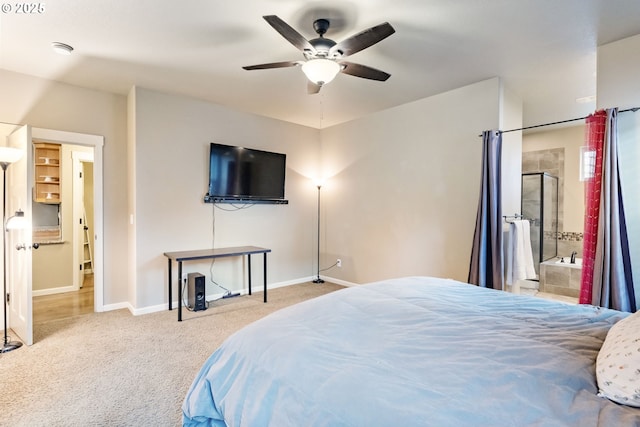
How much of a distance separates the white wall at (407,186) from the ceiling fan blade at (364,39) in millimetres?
1966

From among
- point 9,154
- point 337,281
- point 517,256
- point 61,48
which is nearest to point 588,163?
point 517,256

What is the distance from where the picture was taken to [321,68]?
228 cm

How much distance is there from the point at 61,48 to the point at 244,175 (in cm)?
228

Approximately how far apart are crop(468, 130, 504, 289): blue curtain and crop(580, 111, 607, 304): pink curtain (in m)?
0.67

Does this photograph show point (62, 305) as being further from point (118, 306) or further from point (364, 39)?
point (364, 39)

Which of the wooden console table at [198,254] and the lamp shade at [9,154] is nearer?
the lamp shade at [9,154]

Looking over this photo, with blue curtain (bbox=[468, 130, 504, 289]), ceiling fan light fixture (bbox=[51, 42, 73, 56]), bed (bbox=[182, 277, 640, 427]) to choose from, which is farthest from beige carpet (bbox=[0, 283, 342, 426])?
ceiling fan light fixture (bbox=[51, 42, 73, 56])

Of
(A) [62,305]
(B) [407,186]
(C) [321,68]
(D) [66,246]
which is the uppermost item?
(C) [321,68]

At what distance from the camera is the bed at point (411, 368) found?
93 cm

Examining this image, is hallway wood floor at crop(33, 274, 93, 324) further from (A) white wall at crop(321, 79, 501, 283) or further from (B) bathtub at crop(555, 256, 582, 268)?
(B) bathtub at crop(555, 256, 582, 268)

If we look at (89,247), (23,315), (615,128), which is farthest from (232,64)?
(89,247)

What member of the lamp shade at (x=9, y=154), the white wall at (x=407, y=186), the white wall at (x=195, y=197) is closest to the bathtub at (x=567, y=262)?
the white wall at (x=407, y=186)

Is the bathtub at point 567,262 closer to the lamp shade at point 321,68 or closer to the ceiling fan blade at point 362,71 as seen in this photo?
the ceiling fan blade at point 362,71

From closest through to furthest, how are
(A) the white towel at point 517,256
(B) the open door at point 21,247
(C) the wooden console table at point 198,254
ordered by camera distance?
1. (B) the open door at point 21,247
2. (A) the white towel at point 517,256
3. (C) the wooden console table at point 198,254
